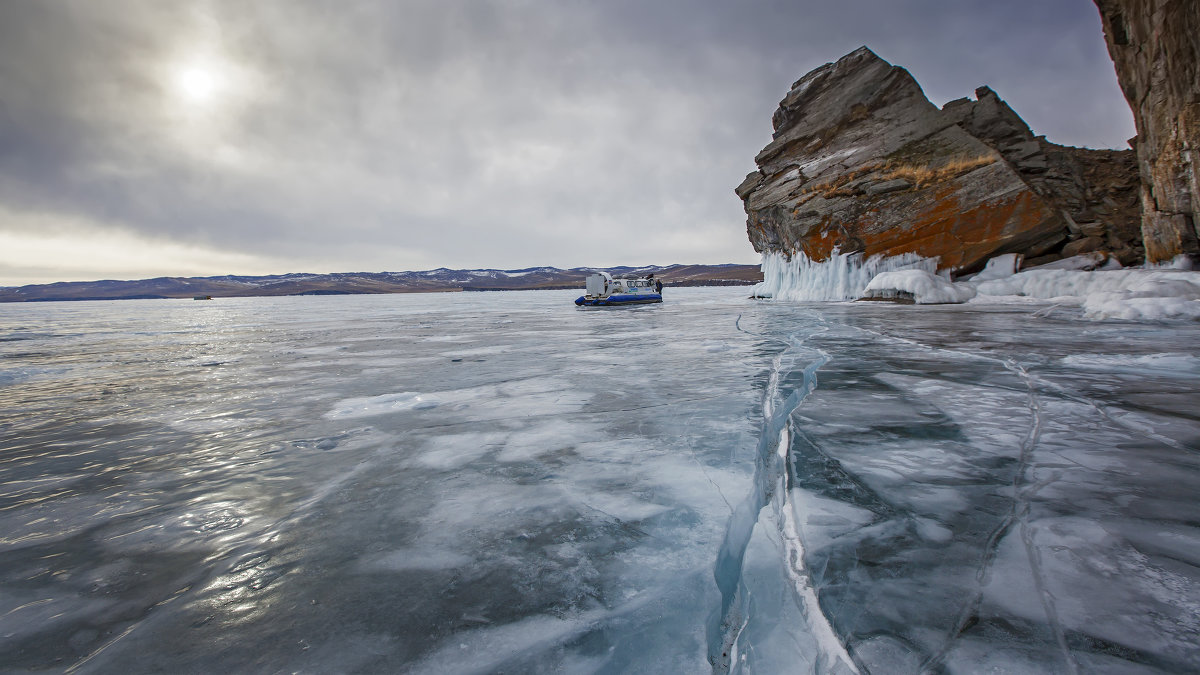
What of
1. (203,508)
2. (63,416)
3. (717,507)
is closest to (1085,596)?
(717,507)

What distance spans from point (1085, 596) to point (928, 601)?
51cm

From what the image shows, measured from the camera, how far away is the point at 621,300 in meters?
27.9

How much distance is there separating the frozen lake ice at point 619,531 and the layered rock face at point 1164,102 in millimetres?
13185

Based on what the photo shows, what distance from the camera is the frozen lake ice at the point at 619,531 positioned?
148cm

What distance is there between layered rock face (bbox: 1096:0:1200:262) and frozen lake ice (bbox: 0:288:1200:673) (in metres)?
13.2

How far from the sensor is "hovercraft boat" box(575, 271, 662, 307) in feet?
90.2

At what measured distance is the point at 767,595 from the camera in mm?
1727

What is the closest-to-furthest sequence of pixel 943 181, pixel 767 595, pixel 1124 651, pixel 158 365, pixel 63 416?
pixel 1124 651 < pixel 767 595 < pixel 63 416 < pixel 158 365 < pixel 943 181

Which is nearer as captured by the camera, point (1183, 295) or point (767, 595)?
point (767, 595)

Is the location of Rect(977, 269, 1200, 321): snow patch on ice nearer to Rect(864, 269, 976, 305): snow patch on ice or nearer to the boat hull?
Rect(864, 269, 976, 305): snow patch on ice

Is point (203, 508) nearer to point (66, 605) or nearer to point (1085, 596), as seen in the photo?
point (66, 605)

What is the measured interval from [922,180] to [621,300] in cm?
1536

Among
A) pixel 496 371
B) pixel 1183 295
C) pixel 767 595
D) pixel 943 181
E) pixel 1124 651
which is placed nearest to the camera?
pixel 1124 651

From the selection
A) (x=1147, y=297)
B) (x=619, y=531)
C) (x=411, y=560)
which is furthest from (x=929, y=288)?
(x=411, y=560)
